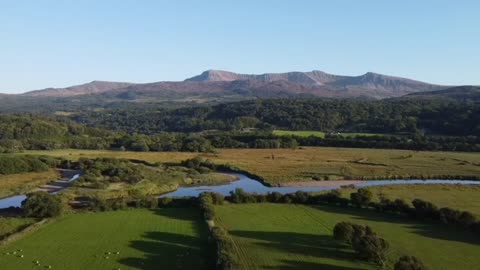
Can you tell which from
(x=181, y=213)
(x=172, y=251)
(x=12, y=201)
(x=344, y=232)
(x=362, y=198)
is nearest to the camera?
(x=172, y=251)

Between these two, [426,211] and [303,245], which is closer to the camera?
[303,245]

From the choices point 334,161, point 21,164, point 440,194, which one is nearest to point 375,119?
point 334,161

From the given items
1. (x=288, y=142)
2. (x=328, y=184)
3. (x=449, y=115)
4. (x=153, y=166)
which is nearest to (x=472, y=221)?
(x=328, y=184)

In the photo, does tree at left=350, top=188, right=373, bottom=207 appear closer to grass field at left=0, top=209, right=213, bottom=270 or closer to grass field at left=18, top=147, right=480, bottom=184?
grass field at left=0, top=209, right=213, bottom=270

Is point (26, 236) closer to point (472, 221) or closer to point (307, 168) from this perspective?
point (472, 221)

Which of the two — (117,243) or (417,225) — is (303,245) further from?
(117,243)

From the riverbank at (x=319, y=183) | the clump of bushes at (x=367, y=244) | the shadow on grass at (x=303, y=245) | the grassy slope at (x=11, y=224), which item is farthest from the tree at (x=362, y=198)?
the grassy slope at (x=11, y=224)
